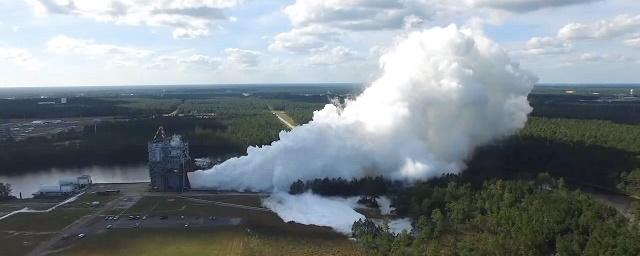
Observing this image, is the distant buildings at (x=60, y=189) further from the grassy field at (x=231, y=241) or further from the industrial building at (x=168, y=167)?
the grassy field at (x=231, y=241)

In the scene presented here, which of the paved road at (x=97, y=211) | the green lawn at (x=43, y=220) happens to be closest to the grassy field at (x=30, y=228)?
the green lawn at (x=43, y=220)

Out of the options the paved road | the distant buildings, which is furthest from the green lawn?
the distant buildings

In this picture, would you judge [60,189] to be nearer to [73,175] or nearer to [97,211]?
[97,211]

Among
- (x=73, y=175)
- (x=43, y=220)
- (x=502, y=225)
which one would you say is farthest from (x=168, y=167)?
(x=502, y=225)

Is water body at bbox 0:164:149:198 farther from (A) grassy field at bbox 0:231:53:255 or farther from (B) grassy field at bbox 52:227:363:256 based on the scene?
(B) grassy field at bbox 52:227:363:256

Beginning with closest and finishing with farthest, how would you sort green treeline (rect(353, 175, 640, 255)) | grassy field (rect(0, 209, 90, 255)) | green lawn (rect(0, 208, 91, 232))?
1. green treeline (rect(353, 175, 640, 255))
2. grassy field (rect(0, 209, 90, 255))
3. green lawn (rect(0, 208, 91, 232))

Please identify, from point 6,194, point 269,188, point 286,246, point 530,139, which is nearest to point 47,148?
point 6,194
